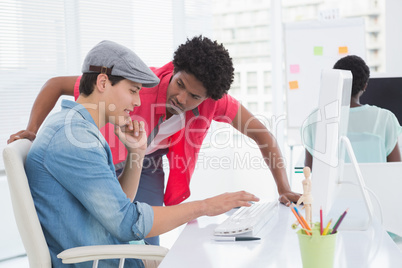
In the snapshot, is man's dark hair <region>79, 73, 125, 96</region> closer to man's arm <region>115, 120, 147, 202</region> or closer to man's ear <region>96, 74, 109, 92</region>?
man's ear <region>96, 74, 109, 92</region>

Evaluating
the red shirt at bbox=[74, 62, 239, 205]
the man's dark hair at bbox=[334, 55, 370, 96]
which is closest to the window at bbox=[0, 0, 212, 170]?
the red shirt at bbox=[74, 62, 239, 205]

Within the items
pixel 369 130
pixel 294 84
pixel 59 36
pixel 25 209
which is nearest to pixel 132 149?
pixel 25 209

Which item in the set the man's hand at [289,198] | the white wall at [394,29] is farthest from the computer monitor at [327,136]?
the white wall at [394,29]

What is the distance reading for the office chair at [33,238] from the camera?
1.05m

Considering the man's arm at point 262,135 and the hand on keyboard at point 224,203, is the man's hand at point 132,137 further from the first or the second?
the man's arm at point 262,135

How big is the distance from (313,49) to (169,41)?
1226 mm

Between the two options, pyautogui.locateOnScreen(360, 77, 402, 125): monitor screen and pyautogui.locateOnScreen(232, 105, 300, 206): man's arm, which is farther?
pyautogui.locateOnScreen(360, 77, 402, 125): monitor screen

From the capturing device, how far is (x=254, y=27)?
5059 mm

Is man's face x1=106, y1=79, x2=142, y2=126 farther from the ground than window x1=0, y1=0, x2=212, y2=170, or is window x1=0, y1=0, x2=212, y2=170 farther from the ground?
window x1=0, y1=0, x2=212, y2=170

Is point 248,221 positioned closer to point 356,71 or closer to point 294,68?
point 356,71

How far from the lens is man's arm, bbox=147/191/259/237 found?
117 cm

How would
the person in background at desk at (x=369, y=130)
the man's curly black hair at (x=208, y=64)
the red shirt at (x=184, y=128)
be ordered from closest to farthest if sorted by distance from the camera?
the man's curly black hair at (x=208, y=64)
the red shirt at (x=184, y=128)
the person in background at desk at (x=369, y=130)

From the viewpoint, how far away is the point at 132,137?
147cm

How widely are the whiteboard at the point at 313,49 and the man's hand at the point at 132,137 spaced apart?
2.42 metres
